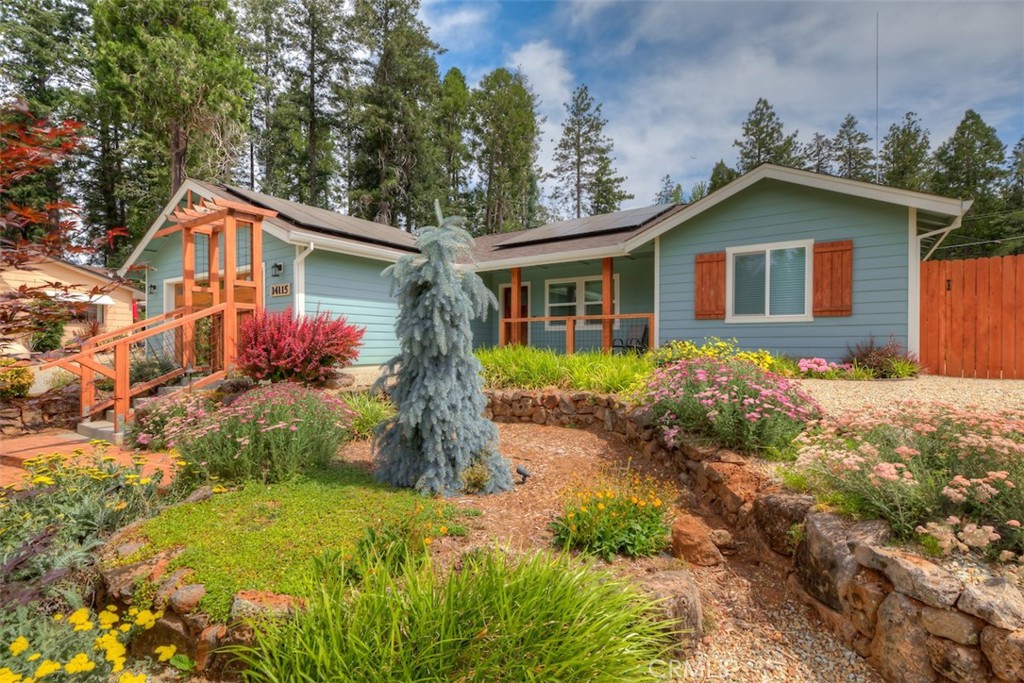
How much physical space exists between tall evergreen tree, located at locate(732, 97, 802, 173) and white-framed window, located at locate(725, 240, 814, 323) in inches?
889

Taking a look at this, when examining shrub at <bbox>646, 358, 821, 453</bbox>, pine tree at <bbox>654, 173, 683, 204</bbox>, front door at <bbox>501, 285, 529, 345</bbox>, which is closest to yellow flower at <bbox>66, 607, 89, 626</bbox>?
shrub at <bbox>646, 358, 821, 453</bbox>

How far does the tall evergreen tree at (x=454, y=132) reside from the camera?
24703 mm

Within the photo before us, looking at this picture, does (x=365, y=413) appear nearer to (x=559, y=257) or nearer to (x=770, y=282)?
(x=559, y=257)

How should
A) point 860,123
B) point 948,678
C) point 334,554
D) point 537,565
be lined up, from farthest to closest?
1. point 860,123
2. point 334,554
3. point 537,565
4. point 948,678

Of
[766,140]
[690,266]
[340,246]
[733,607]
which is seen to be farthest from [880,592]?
[766,140]

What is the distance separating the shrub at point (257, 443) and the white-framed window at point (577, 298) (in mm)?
8494

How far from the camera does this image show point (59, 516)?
3.06m

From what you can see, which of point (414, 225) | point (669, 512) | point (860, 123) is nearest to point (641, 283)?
point (669, 512)

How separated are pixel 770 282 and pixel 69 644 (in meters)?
9.43

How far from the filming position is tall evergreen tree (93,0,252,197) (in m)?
17.0

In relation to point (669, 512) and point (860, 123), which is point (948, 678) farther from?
point (860, 123)

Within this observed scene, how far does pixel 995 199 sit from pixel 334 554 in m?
31.5

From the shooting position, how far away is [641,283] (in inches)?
445

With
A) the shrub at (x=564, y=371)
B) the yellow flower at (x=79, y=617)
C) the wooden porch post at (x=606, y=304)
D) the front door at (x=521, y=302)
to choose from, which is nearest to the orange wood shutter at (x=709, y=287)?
the wooden porch post at (x=606, y=304)
